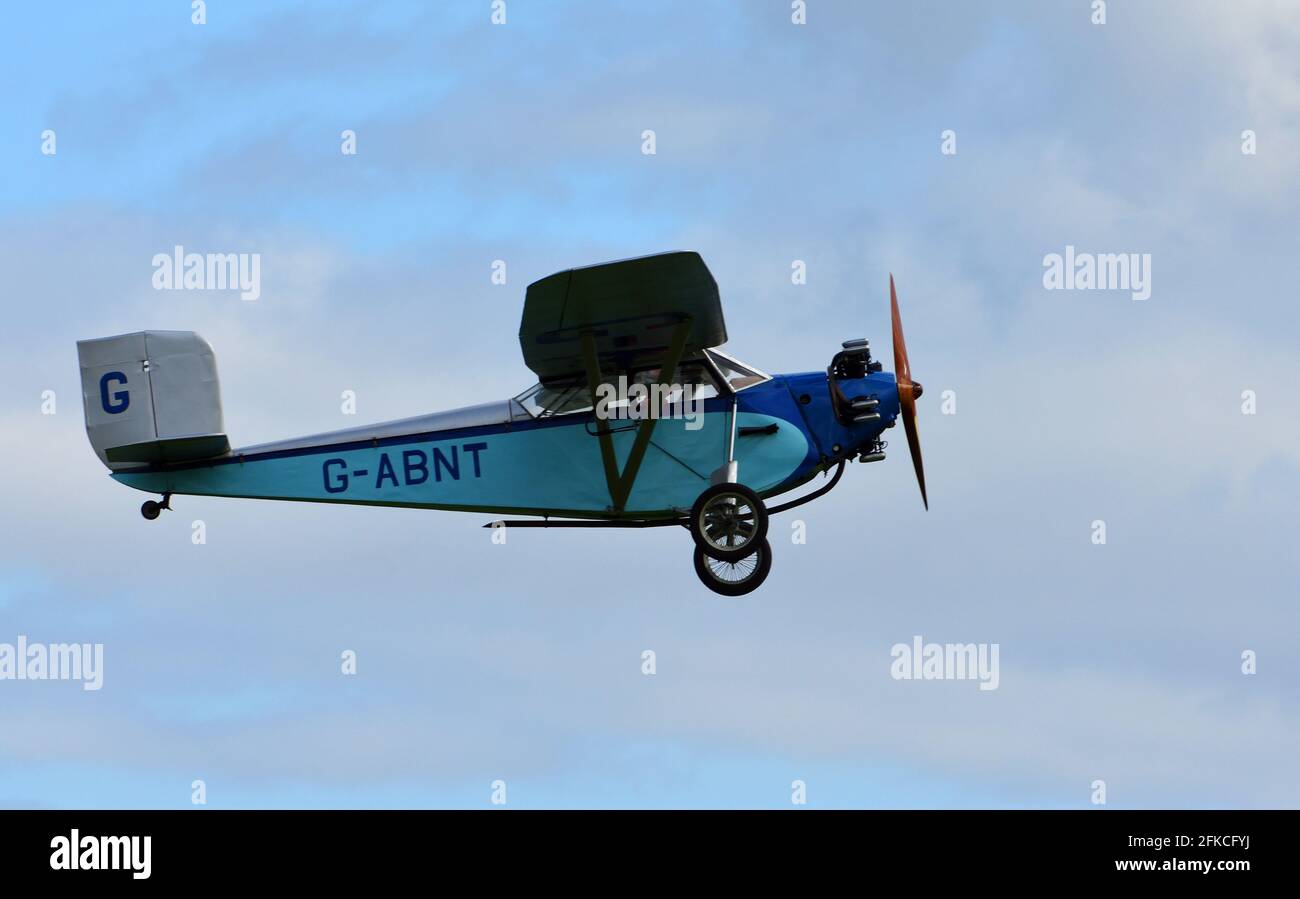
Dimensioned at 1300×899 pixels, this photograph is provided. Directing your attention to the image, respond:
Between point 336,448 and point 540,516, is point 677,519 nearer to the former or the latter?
point 540,516

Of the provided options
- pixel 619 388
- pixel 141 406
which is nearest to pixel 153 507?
pixel 141 406

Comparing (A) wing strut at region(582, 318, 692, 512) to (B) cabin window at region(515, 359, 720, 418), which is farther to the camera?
(B) cabin window at region(515, 359, 720, 418)

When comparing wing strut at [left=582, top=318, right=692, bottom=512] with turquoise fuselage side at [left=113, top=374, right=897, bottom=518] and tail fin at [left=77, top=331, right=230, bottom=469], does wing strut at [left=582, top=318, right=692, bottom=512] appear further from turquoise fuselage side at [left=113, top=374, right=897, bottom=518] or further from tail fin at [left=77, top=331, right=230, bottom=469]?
tail fin at [left=77, top=331, right=230, bottom=469]

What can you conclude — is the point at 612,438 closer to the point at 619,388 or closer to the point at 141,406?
the point at 619,388

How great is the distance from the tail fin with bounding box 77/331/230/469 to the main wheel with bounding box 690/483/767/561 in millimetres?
5485

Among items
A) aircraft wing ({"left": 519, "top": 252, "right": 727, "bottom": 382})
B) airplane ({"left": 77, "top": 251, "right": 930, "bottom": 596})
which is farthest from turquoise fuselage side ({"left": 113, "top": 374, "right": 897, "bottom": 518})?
aircraft wing ({"left": 519, "top": 252, "right": 727, "bottom": 382})

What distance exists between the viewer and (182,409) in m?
22.1

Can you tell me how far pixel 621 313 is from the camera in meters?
20.4

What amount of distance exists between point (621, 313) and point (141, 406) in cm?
565

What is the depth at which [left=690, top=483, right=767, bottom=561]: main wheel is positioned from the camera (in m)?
20.8

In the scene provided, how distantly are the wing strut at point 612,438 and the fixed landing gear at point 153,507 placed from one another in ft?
16.0

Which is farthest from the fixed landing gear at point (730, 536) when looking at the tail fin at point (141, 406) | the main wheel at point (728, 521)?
the tail fin at point (141, 406)

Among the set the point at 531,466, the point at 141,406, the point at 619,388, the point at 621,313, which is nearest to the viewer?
the point at 621,313
